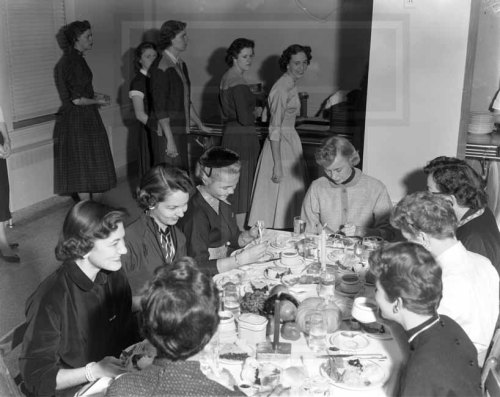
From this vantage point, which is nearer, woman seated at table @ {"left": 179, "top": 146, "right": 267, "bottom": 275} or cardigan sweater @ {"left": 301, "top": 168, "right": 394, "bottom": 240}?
woman seated at table @ {"left": 179, "top": 146, "right": 267, "bottom": 275}

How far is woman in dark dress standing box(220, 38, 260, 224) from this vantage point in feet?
14.5

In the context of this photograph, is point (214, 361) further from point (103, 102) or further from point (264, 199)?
point (103, 102)

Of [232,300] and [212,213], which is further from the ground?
[212,213]

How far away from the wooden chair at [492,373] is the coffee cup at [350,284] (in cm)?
55

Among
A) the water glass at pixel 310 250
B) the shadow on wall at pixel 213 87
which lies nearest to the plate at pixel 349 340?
the water glass at pixel 310 250

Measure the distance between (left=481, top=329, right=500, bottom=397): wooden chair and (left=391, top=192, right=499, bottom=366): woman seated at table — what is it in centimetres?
8

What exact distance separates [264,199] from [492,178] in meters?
1.67

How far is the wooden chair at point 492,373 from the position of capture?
1.99m

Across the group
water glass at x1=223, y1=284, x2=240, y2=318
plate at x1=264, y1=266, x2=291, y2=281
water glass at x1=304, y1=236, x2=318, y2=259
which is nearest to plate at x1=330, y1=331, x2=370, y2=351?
water glass at x1=223, y1=284, x2=240, y2=318

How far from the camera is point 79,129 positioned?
17.1 feet

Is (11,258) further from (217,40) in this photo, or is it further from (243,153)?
(217,40)

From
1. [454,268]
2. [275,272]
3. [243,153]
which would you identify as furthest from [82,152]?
[454,268]

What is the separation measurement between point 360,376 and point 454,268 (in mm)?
574

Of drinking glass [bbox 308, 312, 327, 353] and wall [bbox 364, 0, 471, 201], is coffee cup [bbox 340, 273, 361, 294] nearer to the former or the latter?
drinking glass [bbox 308, 312, 327, 353]
